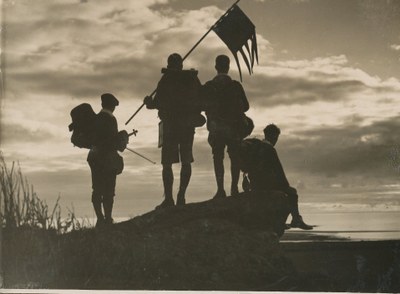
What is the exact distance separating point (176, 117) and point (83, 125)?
1.16 metres

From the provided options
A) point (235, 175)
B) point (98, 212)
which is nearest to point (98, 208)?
point (98, 212)

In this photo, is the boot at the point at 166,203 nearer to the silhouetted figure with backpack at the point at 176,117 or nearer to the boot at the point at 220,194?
the silhouetted figure with backpack at the point at 176,117

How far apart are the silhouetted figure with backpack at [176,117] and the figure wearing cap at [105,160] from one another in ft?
1.77

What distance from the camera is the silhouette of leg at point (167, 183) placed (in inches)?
288

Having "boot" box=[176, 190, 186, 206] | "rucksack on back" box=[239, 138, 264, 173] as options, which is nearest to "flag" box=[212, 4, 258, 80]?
"rucksack on back" box=[239, 138, 264, 173]

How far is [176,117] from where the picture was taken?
7434mm

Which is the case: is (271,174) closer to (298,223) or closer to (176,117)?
(298,223)

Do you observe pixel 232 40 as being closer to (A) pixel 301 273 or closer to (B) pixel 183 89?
(B) pixel 183 89

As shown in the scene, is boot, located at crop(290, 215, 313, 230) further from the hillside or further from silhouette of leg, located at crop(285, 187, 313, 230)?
the hillside

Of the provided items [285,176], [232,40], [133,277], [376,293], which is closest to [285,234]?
[285,176]

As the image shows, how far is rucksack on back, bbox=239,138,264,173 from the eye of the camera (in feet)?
24.1

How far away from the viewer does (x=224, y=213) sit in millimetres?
7195

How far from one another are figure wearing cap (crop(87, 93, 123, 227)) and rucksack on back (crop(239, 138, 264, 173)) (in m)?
1.48

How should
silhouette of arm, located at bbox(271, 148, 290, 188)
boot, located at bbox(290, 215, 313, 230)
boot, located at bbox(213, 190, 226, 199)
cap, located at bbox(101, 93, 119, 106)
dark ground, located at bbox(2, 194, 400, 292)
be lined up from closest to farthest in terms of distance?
dark ground, located at bbox(2, 194, 400, 292)
boot, located at bbox(290, 215, 313, 230)
silhouette of arm, located at bbox(271, 148, 290, 188)
boot, located at bbox(213, 190, 226, 199)
cap, located at bbox(101, 93, 119, 106)
